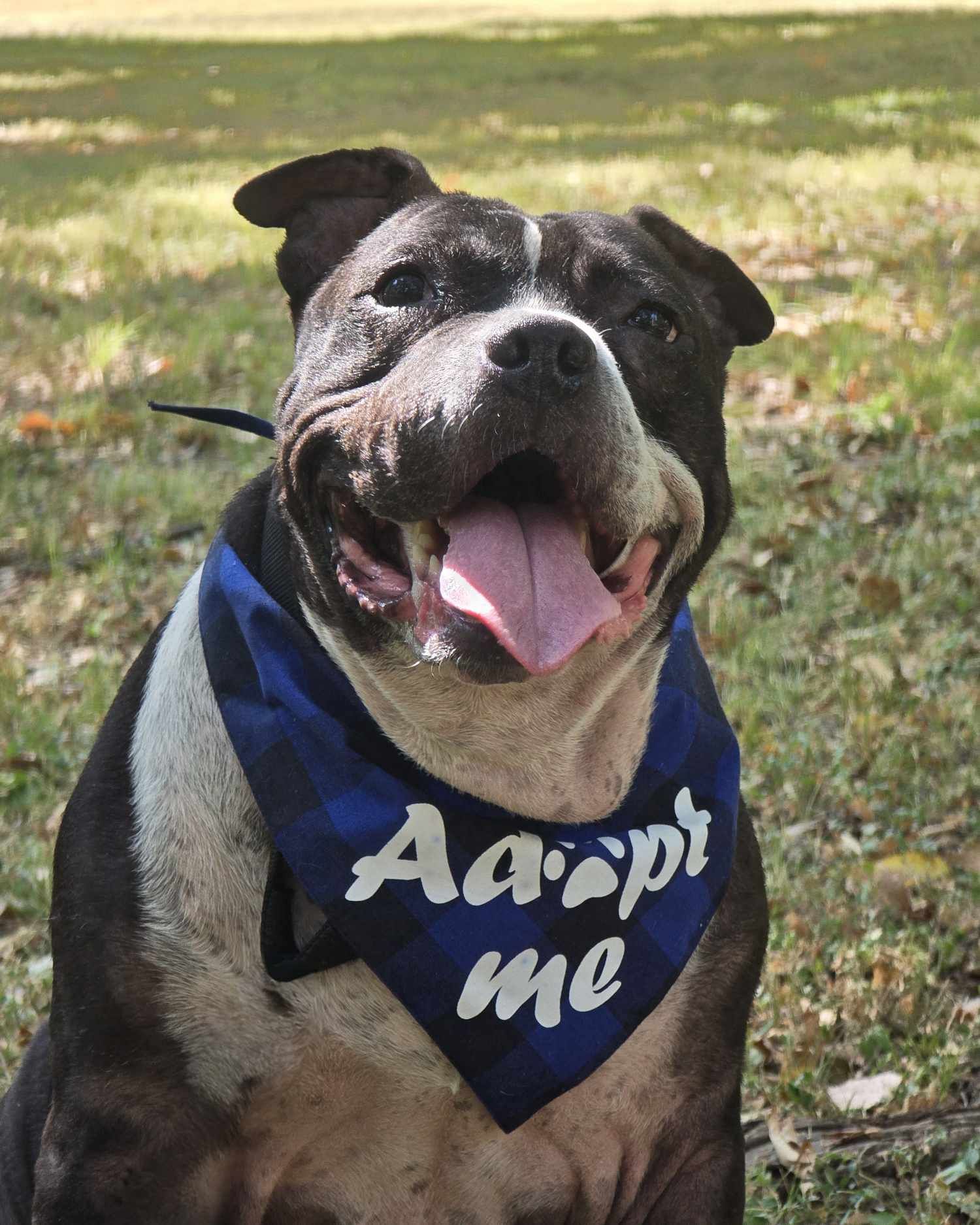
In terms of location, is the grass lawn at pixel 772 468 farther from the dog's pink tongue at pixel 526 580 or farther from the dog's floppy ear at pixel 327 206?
the dog's floppy ear at pixel 327 206

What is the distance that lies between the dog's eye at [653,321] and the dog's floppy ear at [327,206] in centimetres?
53

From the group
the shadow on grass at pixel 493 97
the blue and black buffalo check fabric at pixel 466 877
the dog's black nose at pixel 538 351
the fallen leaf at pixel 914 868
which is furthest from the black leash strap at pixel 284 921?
the shadow on grass at pixel 493 97

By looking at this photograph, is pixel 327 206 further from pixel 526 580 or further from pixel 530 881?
pixel 530 881

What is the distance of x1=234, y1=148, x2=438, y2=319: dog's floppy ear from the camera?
9.32 ft

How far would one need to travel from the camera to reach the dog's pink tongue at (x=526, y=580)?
7.52 feet

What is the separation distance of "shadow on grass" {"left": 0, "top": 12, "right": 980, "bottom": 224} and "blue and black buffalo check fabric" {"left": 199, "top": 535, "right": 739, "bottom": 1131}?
9058mm

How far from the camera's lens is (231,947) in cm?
238

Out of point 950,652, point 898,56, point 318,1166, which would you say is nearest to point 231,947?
point 318,1166

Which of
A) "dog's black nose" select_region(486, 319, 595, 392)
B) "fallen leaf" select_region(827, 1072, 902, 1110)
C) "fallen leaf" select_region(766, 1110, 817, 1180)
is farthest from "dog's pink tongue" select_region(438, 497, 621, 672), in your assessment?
"fallen leaf" select_region(827, 1072, 902, 1110)

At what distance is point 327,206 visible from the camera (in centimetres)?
289

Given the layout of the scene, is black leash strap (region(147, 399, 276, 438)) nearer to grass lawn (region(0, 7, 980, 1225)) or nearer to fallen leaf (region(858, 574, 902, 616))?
grass lawn (region(0, 7, 980, 1225))

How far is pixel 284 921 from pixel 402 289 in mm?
1066

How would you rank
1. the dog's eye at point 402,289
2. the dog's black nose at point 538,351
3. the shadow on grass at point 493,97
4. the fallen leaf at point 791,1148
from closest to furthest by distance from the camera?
the dog's black nose at point 538,351, the dog's eye at point 402,289, the fallen leaf at point 791,1148, the shadow on grass at point 493,97

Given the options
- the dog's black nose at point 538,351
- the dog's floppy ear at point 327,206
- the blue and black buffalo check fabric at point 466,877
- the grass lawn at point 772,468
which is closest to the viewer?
the dog's black nose at point 538,351
